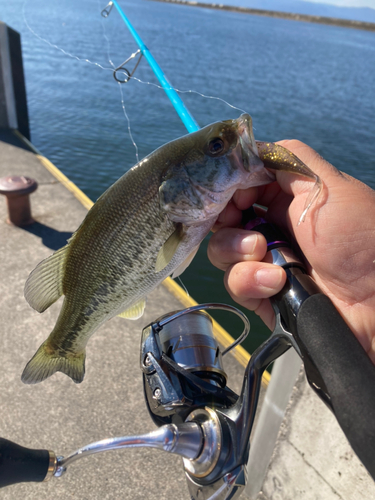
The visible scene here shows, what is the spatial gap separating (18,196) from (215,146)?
13.4ft

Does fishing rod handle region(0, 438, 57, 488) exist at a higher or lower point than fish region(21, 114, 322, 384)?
lower

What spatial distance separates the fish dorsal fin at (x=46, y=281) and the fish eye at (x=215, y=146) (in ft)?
2.73

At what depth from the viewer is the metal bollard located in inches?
197

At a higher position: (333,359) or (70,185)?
(333,359)

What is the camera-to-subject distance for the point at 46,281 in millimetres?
1941

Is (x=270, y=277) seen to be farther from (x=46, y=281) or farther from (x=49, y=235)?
(x=49, y=235)

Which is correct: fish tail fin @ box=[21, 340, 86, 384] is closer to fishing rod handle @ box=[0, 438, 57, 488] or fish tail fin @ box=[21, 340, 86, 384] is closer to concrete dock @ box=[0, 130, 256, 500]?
fishing rod handle @ box=[0, 438, 57, 488]

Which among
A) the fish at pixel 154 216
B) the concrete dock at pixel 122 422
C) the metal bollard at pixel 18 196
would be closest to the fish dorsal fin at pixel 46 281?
the fish at pixel 154 216

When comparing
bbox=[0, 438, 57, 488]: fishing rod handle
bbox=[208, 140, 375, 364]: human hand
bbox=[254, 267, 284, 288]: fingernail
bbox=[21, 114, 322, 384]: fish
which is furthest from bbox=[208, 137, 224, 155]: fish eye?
bbox=[0, 438, 57, 488]: fishing rod handle

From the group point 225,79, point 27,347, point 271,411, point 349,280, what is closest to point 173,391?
point 349,280

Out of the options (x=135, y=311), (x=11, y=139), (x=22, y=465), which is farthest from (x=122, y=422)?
(x=11, y=139)

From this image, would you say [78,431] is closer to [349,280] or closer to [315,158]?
→ [349,280]

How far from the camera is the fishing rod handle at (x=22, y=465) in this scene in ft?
5.30

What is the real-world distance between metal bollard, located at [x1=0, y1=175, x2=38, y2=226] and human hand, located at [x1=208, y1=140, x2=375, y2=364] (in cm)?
391
